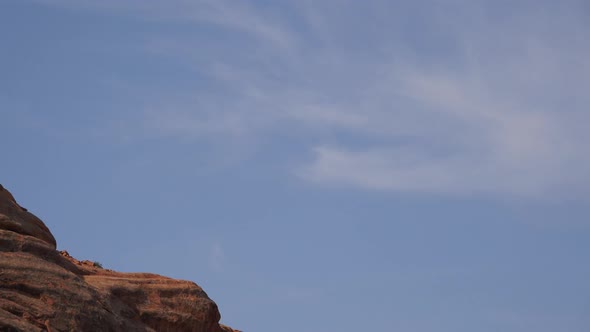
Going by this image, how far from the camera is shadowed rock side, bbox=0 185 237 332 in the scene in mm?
24062

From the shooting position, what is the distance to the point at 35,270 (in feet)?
82.0

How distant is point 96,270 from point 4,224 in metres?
4.68

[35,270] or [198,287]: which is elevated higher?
[198,287]

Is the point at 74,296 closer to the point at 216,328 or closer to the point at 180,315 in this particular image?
the point at 180,315

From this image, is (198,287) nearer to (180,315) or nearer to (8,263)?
(180,315)

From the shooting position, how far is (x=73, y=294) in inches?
1002

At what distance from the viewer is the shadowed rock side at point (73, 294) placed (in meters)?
24.1

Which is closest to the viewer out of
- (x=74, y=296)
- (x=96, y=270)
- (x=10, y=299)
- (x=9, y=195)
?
(x=10, y=299)

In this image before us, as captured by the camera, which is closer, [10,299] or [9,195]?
[10,299]

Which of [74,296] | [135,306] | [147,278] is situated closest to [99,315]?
[74,296]

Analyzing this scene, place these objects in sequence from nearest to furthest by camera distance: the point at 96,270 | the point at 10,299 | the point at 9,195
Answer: the point at 10,299
the point at 9,195
the point at 96,270

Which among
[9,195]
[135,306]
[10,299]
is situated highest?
[9,195]

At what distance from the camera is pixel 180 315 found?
2961 cm

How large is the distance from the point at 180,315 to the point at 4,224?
667 cm
